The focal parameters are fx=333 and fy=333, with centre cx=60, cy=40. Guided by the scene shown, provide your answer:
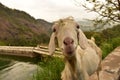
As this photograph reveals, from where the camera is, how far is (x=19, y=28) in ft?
234

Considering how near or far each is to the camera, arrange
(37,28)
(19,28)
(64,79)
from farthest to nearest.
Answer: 1. (37,28)
2. (19,28)
3. (64,79)

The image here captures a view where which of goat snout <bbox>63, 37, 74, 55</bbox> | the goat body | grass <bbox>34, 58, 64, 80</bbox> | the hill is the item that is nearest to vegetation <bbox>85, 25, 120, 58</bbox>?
grass <bbox>34, 58, 64, 80</bbox>

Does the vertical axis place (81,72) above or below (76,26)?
below

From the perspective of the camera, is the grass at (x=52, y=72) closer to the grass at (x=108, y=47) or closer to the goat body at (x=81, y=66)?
the grass at (x=108, y=47)

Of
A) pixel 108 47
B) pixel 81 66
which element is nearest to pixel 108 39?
pixel 108 47

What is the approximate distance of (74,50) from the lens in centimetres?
379

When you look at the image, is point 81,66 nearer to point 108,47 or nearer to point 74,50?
point 74,50

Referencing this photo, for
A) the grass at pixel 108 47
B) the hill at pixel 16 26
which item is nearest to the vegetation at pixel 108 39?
the grass at pixel 108 47

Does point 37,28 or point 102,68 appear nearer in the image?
point 102,68

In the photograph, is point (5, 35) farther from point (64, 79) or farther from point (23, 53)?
point (64, 79)

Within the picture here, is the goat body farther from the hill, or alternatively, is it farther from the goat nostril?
the hill

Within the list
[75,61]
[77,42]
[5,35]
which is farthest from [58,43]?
[5,35]

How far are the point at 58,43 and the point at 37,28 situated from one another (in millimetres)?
73998

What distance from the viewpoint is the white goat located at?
146 inches
